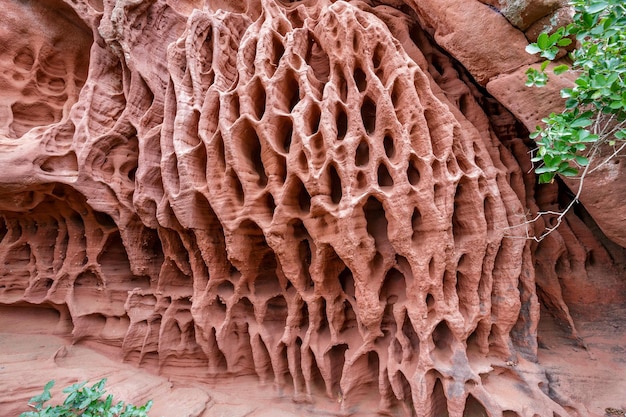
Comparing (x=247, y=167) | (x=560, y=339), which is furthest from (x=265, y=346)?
(x=560, y=339)

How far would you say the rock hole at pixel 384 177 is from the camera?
3.06 metres

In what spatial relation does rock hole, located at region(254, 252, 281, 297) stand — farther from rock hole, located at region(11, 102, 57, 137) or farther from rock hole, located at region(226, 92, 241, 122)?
rock hole, located at region(11, 102, 57, 137)

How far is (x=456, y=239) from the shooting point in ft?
10.1

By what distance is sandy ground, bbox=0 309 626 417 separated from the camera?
2.94m

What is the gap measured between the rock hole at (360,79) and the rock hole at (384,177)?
0.92 m

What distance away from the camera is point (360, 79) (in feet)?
11.1

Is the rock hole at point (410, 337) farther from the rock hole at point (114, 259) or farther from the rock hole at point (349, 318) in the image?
the rock hole at point (114, 259)

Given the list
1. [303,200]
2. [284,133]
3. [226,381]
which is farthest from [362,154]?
[226,381]

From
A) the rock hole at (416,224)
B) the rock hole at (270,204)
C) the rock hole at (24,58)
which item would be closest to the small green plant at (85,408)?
the rock hole at (270,204)

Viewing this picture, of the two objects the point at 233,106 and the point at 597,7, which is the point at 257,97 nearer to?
the point at 233,106

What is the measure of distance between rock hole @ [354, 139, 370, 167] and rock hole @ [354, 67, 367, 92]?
0.66 meters

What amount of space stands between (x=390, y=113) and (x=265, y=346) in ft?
9.39

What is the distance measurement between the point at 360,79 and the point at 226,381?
152 inches

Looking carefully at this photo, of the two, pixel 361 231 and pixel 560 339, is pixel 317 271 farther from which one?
pixel 560 339
